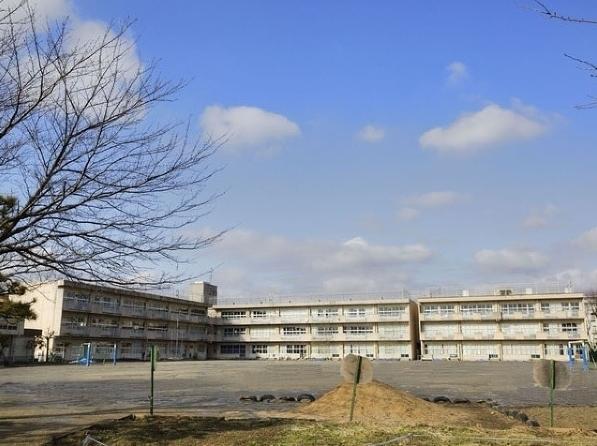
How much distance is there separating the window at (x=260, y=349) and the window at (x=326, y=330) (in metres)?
9.76

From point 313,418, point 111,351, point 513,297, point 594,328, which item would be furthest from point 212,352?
point 313,418

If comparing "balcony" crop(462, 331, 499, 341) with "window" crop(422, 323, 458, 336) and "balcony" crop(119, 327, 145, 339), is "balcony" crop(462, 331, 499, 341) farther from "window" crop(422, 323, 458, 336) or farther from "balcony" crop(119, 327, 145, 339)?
"balcony" crop(119, 327, 145, 339)

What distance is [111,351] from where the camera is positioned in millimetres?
71125

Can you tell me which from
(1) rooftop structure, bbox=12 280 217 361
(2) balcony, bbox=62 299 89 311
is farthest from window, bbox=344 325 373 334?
(2) balcony, bbox=62 299 89 311

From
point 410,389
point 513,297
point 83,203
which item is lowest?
point 410,389

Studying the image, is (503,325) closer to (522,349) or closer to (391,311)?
(522,349)

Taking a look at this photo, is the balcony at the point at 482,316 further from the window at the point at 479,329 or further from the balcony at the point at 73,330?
the balcony at the point at 73,330

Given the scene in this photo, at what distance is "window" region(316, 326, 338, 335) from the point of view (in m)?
92.2

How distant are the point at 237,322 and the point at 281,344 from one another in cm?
863

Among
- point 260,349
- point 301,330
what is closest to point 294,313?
point 301,330

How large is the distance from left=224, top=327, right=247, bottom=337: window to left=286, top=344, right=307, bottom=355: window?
8498 millimetres

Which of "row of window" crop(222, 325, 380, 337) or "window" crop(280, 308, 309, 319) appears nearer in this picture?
"row of window" crop(222, 325, 380, 337)

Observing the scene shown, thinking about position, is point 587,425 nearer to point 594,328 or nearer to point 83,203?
point 83,203

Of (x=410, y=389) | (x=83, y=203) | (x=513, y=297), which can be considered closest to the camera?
(x=83, y=203)
